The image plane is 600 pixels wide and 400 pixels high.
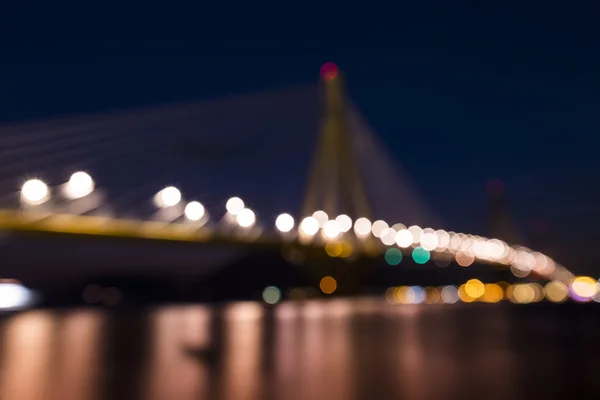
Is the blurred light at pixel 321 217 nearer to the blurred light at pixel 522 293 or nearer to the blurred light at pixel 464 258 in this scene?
the blurred light at pixel 464 258

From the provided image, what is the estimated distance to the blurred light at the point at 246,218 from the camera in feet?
72.8

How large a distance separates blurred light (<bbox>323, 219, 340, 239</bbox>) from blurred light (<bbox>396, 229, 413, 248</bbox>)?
4.48 metres

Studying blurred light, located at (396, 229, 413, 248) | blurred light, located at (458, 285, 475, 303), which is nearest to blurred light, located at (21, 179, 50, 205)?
blurred light, located at (396, 229, 413, 248)

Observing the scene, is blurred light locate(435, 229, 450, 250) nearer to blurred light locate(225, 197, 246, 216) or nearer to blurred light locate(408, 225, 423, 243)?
blurred light locate(408, 225, 423, 243)

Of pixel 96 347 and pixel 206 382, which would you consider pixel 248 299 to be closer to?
pixel 96 347

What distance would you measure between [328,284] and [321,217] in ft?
20.3

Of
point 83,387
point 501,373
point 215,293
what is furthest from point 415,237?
point 83,387

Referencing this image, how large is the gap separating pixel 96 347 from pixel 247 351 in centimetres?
240

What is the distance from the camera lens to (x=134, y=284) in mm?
47031

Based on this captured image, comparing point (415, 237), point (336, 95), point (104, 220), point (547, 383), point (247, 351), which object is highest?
point (336, 95)

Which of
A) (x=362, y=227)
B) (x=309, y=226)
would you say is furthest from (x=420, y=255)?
(x=309, y=226)

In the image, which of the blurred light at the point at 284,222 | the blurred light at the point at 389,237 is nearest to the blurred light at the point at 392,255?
the blurred light at the point at 389,237

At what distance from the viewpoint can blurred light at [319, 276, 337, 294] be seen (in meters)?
28.2

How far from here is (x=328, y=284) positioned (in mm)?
29844
